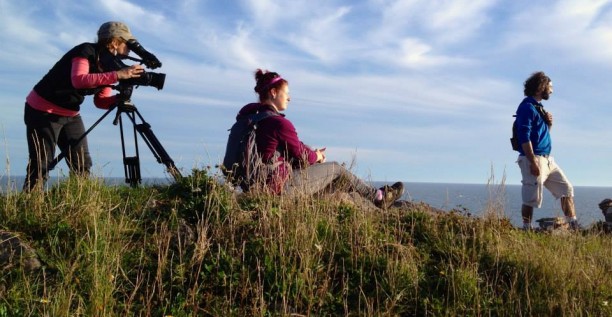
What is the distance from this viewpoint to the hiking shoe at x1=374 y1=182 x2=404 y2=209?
6.04 metres

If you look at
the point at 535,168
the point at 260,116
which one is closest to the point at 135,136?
the point at 260,116

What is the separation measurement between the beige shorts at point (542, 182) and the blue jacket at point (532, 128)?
0.14 m

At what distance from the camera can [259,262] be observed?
407 cm

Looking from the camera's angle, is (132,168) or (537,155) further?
(537,155)

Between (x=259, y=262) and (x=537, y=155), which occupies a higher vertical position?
(x=537, y=155)

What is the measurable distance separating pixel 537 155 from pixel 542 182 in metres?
0.37

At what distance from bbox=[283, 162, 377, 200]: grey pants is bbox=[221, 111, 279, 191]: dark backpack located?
17.3 inches

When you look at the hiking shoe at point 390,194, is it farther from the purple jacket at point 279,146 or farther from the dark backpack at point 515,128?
the dark backpack at point 515,128

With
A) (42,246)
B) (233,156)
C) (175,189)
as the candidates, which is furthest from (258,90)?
(42,246)

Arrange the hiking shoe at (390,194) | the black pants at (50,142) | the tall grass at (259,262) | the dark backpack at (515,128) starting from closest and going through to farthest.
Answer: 1. the tall grass at (259,262)
2. the black pants at (50,142)
3. the hiking shoe at (390,194)
4. the dark backpack at (515,128)

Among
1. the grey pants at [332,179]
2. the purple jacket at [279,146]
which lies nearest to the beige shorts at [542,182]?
the grey pants at [332,179]

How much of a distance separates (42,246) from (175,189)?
144 cm

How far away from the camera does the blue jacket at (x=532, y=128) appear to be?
7.39m

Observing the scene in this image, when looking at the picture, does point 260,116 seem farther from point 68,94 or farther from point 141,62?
point 68,94
